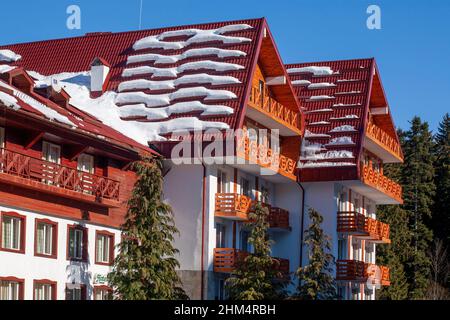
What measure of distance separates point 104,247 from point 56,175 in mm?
5199

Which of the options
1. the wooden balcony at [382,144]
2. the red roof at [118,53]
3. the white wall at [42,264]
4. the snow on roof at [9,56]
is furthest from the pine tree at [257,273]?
the snow on roof at [9,56]

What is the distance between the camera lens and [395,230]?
245 ft

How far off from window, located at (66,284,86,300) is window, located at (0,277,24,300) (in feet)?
8.89

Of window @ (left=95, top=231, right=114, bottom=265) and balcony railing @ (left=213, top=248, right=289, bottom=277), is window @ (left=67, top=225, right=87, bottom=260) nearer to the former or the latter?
window @ (left=95, top=231, right=114, bottom=265)

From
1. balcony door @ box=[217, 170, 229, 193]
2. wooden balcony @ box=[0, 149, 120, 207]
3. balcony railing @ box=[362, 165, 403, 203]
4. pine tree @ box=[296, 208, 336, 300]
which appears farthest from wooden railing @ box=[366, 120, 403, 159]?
wooden balcony @ box=[0, 149, 120, 207]

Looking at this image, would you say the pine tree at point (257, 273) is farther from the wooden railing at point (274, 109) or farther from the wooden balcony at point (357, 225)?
the wooden balcony at point (357, 225)

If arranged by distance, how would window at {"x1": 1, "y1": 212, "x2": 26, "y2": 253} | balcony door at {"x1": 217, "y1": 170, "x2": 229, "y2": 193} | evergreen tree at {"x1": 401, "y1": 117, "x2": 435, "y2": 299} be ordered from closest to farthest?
window at {"x1": 1, "y1": 212, "x2": 26, "y2": 253} → balcony door at {"x1": 217, "y1": 170, "x2": 229, "y2": 193} → evergreen tree at {"x1": 401, "y1": 117, "x2": 435, "y2": 299}

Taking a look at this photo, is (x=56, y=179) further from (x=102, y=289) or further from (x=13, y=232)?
(x=102, y=289)

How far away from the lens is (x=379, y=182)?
55.2 m

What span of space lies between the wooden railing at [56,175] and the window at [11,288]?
3.37 m

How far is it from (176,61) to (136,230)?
13280 mm

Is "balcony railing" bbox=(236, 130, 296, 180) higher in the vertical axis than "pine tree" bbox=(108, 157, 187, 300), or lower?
higher

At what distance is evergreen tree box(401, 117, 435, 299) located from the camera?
250 feet

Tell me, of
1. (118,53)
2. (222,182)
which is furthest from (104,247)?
(118,53)
